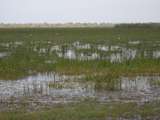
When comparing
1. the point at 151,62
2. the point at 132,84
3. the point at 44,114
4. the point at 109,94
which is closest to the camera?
the point at 44,114

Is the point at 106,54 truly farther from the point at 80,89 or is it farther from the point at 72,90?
the point at 72,90

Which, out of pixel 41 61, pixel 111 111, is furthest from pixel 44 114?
pixel 41 61

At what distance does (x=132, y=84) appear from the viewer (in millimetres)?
17922

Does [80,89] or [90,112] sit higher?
[90,112]

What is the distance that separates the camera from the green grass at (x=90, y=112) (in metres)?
12.1

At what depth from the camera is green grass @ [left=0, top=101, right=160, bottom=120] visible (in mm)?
12133

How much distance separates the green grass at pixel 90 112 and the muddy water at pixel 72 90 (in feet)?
4.00

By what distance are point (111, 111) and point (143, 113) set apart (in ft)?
3.26

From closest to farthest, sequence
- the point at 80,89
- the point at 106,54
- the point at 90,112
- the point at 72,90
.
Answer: the point at 90,112, the point at 72,90, the point at 80,89, the point at 106,54

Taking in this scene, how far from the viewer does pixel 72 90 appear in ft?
55.4

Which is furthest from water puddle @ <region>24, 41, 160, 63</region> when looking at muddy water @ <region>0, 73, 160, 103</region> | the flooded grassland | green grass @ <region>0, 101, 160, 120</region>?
green grass @ <region>0, 101, 160, 120</region>

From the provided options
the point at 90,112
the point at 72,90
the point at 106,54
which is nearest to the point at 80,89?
the point at 72,90

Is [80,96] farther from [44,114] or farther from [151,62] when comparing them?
[151,62]

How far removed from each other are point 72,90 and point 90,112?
442 centimetres
